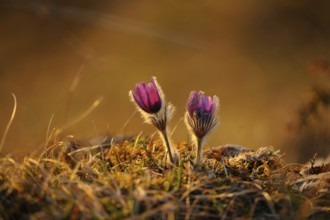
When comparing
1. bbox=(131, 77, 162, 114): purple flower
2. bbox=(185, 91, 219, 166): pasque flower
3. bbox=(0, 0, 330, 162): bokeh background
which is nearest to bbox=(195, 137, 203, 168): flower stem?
bbox=(185, 91, 219, 166): pasque flower

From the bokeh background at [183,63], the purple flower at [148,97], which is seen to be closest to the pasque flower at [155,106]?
the purple flower at [148,97]

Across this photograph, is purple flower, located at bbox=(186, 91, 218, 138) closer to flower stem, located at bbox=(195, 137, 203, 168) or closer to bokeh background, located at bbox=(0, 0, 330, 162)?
flower stem, located at bbox=(195, 137, 203, 168)

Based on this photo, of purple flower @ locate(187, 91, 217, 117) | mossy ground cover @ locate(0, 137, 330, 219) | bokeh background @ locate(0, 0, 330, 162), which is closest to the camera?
mossy ground cover @ locate(0, 137, 330, 219)

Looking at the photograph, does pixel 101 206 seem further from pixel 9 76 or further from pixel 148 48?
pixel 148 48

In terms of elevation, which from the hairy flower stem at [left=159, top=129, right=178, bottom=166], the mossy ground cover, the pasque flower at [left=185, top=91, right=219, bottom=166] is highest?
the pasque flower at [left=185, top=91, right=219, bottom=166]

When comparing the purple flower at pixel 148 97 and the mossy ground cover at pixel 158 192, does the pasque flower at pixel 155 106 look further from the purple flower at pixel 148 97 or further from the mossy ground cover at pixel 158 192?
the mossy ground cover at pixel 158 192

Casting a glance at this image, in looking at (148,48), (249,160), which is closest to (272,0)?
(148,48)
